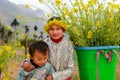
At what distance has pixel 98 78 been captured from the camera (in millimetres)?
3490

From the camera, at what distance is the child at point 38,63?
284 cm

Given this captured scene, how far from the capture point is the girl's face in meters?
3.20

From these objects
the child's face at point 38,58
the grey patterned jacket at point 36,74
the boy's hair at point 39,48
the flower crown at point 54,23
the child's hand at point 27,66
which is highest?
the flower crown at point 54,23

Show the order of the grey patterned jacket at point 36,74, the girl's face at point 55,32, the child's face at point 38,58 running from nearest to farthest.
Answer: the child's face at point 38,58 < the grey patterned jacket at point 36,74 < the girl's face at point 55,32

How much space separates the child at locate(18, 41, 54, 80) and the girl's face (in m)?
0.26

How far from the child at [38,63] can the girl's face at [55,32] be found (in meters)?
0.26

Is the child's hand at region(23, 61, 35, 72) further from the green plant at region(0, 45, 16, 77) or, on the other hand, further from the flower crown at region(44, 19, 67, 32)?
the flower crown at region(44, 19, 67, 32)

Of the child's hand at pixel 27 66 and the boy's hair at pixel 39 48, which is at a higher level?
the boy's hair at pixel 39 48

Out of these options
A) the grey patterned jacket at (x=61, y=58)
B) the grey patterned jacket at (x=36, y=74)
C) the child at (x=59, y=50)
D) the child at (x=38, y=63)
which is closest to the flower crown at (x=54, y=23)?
the child at (x=59, y=50)

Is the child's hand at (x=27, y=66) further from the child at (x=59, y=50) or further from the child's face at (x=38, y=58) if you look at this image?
the child at (x=59, y=50)

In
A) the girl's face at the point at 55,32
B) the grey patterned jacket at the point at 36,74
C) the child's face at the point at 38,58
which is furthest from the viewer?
the girl's face at the point at 55,32

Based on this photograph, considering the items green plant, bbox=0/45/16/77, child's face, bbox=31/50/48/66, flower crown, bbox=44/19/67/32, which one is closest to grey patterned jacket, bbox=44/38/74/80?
flower crown, bbox=44/19/67/32

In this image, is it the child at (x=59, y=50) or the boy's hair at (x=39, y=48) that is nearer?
the boy's hair at (x=39, y=48)

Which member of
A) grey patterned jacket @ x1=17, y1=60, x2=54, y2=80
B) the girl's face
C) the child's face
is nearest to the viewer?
the child's face
